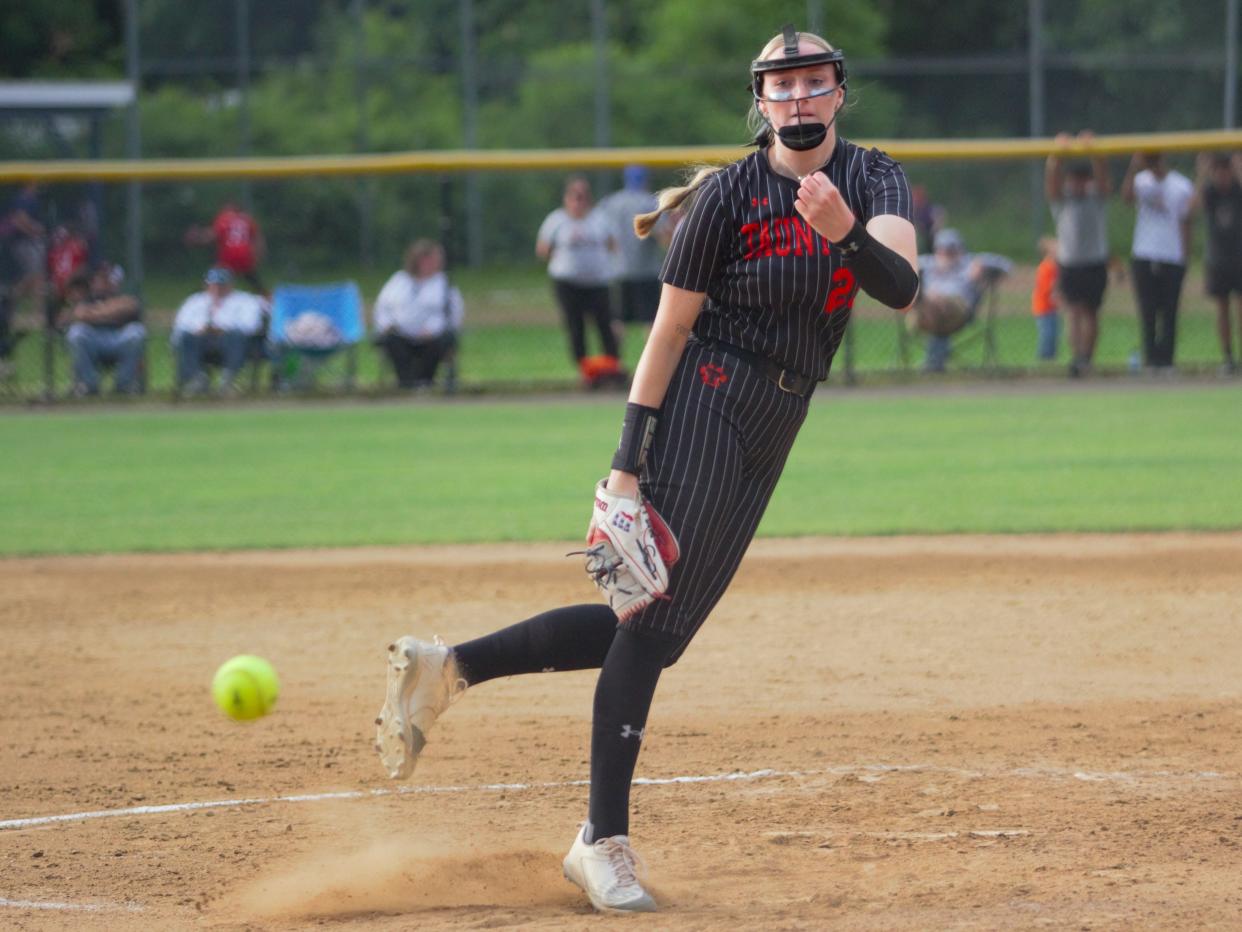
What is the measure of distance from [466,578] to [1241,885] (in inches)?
181

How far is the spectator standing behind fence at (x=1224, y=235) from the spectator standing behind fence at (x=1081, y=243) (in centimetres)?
86

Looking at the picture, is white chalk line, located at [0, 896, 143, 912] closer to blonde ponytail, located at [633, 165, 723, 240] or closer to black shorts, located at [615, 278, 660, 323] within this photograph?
blonde ponytail, located at [633, 165, 723, 240]

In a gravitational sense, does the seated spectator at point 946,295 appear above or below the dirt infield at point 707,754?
above

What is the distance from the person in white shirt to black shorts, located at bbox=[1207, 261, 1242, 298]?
658 centimetres

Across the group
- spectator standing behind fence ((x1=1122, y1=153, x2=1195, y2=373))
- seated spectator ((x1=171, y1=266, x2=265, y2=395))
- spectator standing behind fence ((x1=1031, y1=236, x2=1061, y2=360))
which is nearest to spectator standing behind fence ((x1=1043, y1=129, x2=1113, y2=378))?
spectator standing behind fence ((x1=1122, y1=153, x2=1195, y2=373))

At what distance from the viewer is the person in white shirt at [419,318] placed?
14602 mm

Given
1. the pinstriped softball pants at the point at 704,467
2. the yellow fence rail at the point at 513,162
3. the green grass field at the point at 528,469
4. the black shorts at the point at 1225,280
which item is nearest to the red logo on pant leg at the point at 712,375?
the pinstriped softball pants at the point at 704,467

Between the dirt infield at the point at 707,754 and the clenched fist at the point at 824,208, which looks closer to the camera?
the clenched fist at the point at 824,208

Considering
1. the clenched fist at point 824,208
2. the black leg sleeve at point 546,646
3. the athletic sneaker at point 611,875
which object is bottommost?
the athletic sneaker at point 611,875

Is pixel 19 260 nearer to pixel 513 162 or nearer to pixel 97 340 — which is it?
pixel 97 340

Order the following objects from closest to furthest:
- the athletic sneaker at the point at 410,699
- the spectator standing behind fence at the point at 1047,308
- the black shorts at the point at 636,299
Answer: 1. the athletic sneaker at the point at 410,699
2. the spectator standing behind fence at the point at 1047,308
3. the black shorts at the point at 636,299

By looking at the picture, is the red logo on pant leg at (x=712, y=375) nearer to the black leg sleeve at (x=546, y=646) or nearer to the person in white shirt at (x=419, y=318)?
the black leg sleeve at (x=546, y=646)

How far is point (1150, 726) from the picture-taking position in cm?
507

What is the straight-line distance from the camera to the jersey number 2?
11.5ft
